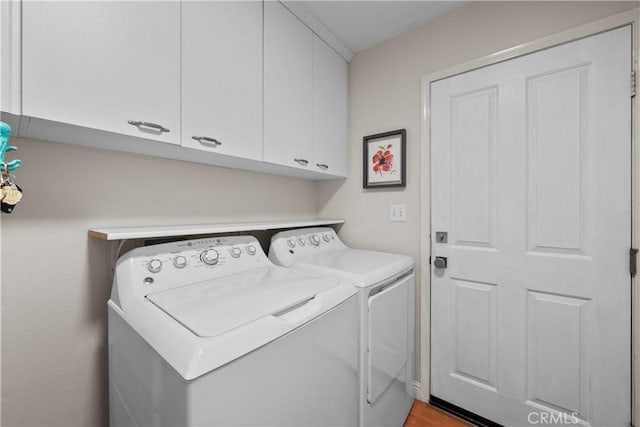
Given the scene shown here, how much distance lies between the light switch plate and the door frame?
0.13 m

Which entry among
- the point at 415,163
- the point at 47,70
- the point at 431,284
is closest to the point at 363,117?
the point at 415,163

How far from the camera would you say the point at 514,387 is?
4.76 feet

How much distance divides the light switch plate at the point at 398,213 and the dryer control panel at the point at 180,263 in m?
0.96

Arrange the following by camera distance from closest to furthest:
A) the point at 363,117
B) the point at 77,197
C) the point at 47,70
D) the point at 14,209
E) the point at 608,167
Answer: the point at 47,70
the point at 14,209
the point at 77,197
the point at 608,167
the point at 363,117

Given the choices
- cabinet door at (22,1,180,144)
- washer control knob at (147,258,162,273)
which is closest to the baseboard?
washer control knob at (147,258,162,273)

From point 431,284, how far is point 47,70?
6.59ft

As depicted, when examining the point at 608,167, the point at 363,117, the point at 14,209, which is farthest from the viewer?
the point at 363,117

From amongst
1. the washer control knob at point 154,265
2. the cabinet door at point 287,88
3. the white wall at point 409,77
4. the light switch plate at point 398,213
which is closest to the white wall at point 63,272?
the washer control knob at point 154,265

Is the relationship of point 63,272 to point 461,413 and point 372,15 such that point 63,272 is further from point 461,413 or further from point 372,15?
point 461,413

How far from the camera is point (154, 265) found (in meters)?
1.06

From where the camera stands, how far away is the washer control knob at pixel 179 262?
1119 millimetres

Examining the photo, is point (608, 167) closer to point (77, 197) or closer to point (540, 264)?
point (540, 264)

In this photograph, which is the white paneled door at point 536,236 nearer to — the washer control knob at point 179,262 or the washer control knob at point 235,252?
the washer control knob at point 235,252

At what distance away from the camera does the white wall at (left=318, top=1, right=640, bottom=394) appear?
1.37 meters
